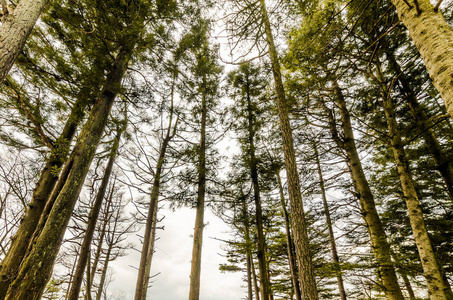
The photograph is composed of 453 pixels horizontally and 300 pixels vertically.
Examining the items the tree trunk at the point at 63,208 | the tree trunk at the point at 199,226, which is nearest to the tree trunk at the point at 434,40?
the tree trunk at the point at 63,208

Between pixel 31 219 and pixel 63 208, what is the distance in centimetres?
214

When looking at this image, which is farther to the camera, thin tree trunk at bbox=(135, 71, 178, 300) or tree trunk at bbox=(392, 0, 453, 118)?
thin tree trunk at bbox=(135, 71, 178, 300)

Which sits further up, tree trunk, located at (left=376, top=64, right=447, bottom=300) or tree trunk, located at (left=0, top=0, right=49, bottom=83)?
tree trunk, located at (left=0, top=0, right=49, bottom=83)

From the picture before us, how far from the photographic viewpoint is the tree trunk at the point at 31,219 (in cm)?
360

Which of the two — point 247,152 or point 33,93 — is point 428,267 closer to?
point 247,152

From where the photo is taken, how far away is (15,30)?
1.86m

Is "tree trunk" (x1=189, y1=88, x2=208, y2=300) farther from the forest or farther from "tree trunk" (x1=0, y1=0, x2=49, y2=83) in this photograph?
"tree trunk" (x1=0, y1=0, x2=49, y2=83)

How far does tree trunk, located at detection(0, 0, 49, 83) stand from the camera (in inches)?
68.3

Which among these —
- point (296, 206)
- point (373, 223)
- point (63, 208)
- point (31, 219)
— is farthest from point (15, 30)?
point (373, 223)

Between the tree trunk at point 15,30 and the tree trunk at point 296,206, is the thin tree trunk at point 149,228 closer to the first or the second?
the tree trunk at point 296,206

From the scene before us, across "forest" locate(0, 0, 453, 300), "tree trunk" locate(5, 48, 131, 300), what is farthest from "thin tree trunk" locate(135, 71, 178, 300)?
"tree trunk" locate(5, 48, 131, 300)

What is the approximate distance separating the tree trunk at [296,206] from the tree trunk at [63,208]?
397 centimetres

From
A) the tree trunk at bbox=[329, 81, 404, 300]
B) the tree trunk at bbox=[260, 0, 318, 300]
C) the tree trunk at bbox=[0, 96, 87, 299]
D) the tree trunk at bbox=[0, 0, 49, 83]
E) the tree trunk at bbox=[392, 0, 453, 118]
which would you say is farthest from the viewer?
the tree trunk at bbox=[329, 81, 404, 300]

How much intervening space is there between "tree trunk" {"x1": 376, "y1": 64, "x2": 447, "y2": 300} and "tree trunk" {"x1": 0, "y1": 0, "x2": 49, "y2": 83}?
600 centimetres
